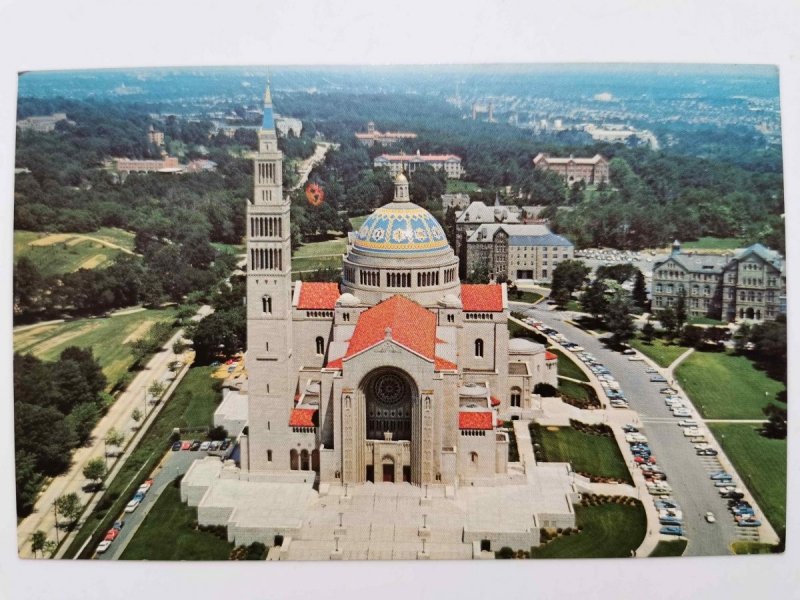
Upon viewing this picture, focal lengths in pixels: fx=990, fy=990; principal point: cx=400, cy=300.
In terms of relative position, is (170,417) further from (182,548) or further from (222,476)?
(182,548)

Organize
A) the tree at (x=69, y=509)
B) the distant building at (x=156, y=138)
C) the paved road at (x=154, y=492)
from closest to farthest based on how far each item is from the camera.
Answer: the paved road at (x=154, y=492)
the tree at (x=69, y=509)
the distant building at (x=156, y=138)

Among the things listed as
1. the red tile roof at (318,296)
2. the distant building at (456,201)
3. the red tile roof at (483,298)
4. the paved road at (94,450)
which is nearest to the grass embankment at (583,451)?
the red tile roof at (483,298)

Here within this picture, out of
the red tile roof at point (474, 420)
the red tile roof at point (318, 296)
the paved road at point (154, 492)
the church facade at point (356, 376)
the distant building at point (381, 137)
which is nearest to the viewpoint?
the paved road at point (154, 492)

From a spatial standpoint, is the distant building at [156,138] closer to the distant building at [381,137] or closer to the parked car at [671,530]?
the distant building at [381,137]

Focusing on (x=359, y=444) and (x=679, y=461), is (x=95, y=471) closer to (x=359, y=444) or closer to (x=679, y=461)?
(x=359, y=444)

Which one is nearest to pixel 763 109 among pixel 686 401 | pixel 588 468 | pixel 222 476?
pixel 686 401

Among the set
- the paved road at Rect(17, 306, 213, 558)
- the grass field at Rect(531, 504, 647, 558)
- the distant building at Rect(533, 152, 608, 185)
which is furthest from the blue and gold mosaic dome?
the distant building at Rect(533, 152, 608, 185)

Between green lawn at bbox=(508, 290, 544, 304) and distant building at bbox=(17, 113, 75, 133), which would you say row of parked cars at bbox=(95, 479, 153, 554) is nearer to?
distant building at bbox=(17, 113, 75, 133)

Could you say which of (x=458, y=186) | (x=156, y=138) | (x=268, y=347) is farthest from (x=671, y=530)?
(x=156, y=138)
